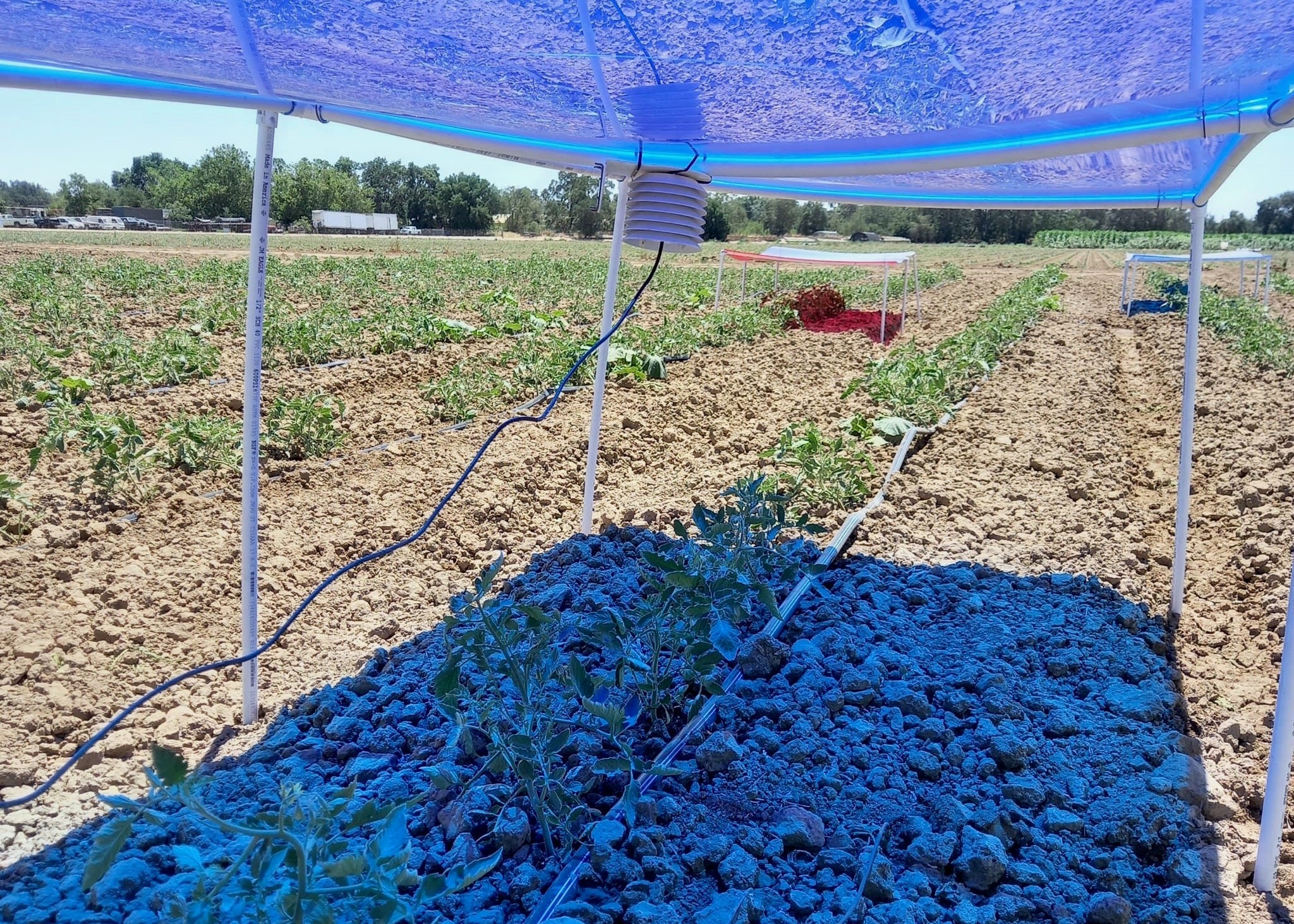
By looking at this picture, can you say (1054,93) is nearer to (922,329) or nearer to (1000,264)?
(922,329)

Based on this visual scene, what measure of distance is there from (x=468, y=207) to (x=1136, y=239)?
4984 centimetres

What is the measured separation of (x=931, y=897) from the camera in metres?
1.80

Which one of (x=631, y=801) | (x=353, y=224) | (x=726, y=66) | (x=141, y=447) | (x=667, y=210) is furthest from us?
(x=353, y=224)

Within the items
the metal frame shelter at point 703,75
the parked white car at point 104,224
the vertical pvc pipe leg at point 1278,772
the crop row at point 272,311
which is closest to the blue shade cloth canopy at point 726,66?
the metal frame shelter at point 703,75

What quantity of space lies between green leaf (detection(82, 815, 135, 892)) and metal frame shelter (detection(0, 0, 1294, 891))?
1.27 meters

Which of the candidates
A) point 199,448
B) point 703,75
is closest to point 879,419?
point 703,75

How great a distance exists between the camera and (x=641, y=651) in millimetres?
2482

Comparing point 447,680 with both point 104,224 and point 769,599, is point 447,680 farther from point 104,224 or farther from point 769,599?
point 104,224

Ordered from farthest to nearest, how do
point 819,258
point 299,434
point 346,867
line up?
point 819,258, point 299,434, point 346,867

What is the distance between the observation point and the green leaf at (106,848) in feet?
3.84

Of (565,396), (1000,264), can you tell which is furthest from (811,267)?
(565,396)

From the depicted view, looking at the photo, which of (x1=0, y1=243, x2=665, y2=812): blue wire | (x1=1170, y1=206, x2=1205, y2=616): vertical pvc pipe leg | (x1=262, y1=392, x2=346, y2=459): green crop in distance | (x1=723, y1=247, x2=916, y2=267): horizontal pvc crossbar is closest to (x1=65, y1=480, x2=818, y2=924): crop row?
(x1=0, y1=243, x2=665, y2=812): blue wire

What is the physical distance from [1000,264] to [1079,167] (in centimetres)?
2893

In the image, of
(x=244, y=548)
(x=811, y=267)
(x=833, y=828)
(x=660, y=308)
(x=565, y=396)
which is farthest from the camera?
(x=811, y=267)
